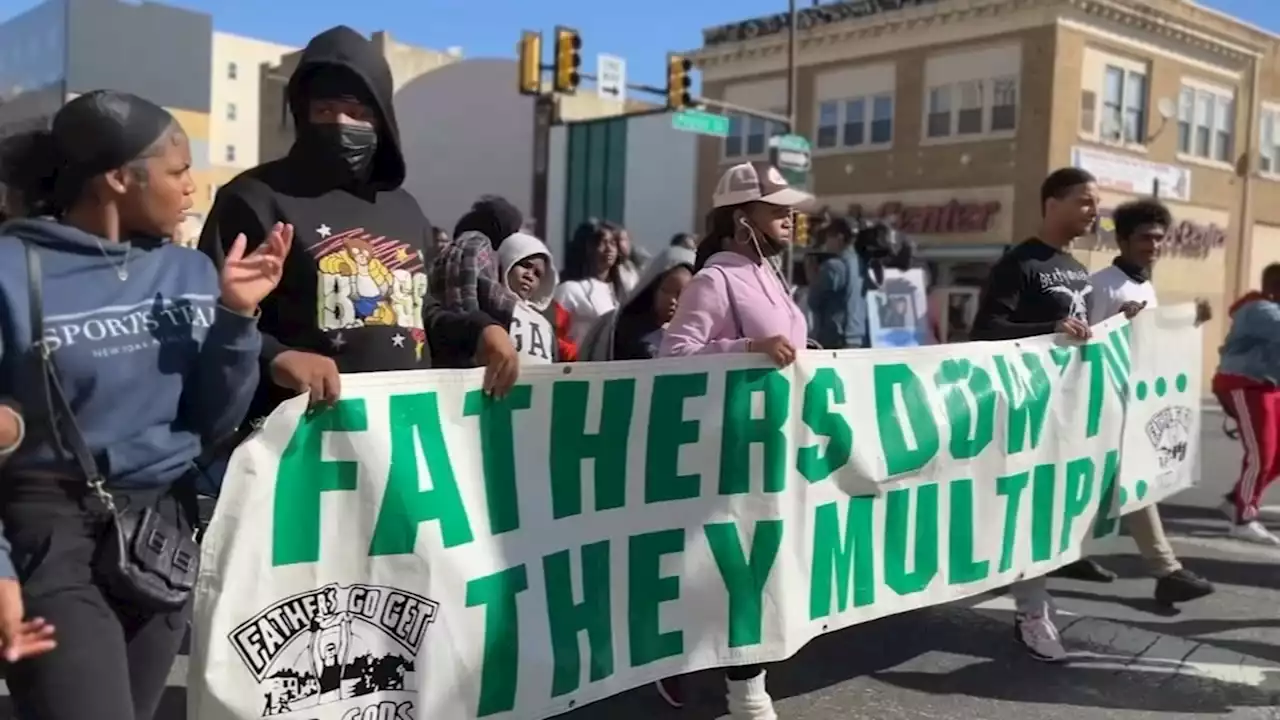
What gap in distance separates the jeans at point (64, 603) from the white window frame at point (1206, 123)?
92.0 ft

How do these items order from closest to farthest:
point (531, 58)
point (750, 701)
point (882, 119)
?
1. point (750, 701)
2. point (531, 58)
3. point (882, 119)

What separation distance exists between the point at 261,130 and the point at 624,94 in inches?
1579

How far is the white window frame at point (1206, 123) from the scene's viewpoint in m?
26.6

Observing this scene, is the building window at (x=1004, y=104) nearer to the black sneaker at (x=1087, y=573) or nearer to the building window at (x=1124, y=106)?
the building window at (x=1124, y=106)

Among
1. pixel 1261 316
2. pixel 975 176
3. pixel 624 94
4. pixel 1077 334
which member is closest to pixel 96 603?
pixel 1077 334

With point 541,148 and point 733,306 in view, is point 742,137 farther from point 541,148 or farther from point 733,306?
point 733,306

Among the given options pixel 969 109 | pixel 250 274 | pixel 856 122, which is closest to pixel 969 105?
pixel 969 109

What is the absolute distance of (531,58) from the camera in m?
17.8

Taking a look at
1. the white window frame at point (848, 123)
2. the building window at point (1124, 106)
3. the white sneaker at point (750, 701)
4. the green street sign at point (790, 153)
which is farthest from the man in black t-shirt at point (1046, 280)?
the white window frame at point (848, 123)

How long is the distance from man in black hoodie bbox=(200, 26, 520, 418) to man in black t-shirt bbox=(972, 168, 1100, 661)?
2.75m

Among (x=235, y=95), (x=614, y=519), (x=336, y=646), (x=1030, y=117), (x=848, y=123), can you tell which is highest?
(x=235, y=95)

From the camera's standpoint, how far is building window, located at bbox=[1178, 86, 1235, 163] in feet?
87.2

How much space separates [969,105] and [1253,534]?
1948 cm

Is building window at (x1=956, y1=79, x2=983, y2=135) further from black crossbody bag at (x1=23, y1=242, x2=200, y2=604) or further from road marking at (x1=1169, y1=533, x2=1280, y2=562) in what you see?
black crossbody bag at (x1=23, y1=242, x2=200, y2=604)
